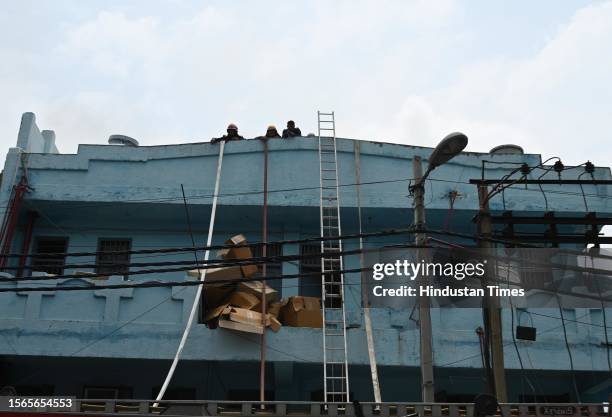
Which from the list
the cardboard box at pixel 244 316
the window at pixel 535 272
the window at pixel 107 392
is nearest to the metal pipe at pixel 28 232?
the window at pixel 107 392

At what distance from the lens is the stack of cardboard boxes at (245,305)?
13969mm

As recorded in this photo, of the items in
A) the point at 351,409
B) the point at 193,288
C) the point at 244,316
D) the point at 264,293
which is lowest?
the point at 351,409

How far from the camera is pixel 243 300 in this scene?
14.3m

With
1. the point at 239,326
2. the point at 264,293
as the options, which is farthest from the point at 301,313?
the point at 239,326

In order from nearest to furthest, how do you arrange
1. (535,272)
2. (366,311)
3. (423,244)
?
(423,244) < (535,272) < (366,311)

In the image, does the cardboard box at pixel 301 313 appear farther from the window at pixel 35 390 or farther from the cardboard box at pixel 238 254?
the window at pixel 35 390

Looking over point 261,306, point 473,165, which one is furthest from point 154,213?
point 473,165

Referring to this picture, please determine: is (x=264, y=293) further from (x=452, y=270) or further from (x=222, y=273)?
(x=452, y=270)

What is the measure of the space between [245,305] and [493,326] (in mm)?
5089

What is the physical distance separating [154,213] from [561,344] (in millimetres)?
8594

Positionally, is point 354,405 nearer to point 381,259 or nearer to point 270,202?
point 381,259

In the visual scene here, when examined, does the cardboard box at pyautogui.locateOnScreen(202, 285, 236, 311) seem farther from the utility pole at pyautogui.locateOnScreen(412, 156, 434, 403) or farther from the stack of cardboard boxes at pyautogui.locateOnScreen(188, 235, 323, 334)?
the utility pole at pyautogui.locateOnScreen(412, 156, 434, 403)

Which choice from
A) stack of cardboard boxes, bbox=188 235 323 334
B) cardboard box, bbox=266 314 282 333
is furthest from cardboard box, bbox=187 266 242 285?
cardboard box, bbox=266 314 282 333

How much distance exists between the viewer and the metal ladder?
46.1 feet
